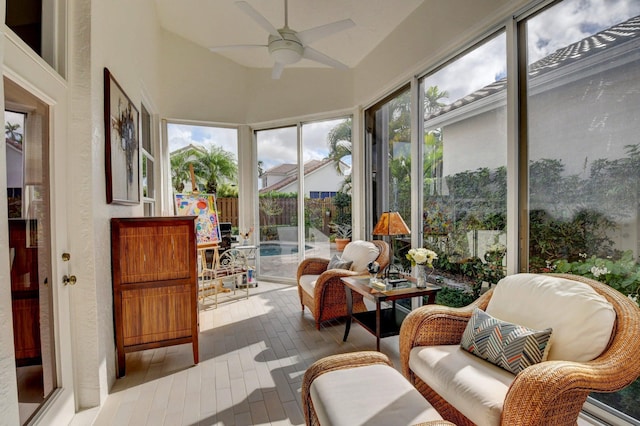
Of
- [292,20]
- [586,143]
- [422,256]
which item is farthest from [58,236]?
[292,20]

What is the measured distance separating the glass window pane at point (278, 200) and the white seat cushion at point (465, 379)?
12.6 feet

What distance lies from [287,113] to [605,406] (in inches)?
196

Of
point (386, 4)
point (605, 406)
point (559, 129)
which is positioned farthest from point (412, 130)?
point (605, 406)

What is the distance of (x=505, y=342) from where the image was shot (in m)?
1.77

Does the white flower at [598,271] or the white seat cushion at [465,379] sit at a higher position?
the white flower at [598,271]

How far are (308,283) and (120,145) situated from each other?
2.33 metres

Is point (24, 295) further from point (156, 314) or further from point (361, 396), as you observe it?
point (361, 396)

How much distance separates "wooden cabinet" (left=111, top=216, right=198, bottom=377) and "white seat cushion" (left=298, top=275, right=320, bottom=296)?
4.26 feet

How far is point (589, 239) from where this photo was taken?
6.64 ft

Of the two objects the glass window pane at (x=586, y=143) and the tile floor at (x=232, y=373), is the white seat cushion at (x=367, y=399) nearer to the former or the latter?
the tile floor at (x=232, y=373)

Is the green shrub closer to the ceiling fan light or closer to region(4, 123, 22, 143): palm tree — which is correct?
the ceiling fan light

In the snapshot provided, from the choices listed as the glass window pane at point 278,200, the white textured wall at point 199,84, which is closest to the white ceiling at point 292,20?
the white textured wall at point 199,84

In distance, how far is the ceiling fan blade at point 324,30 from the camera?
2.66 metres

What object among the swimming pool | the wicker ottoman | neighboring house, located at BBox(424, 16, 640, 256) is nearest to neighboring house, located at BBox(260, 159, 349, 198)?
the swimming pool
